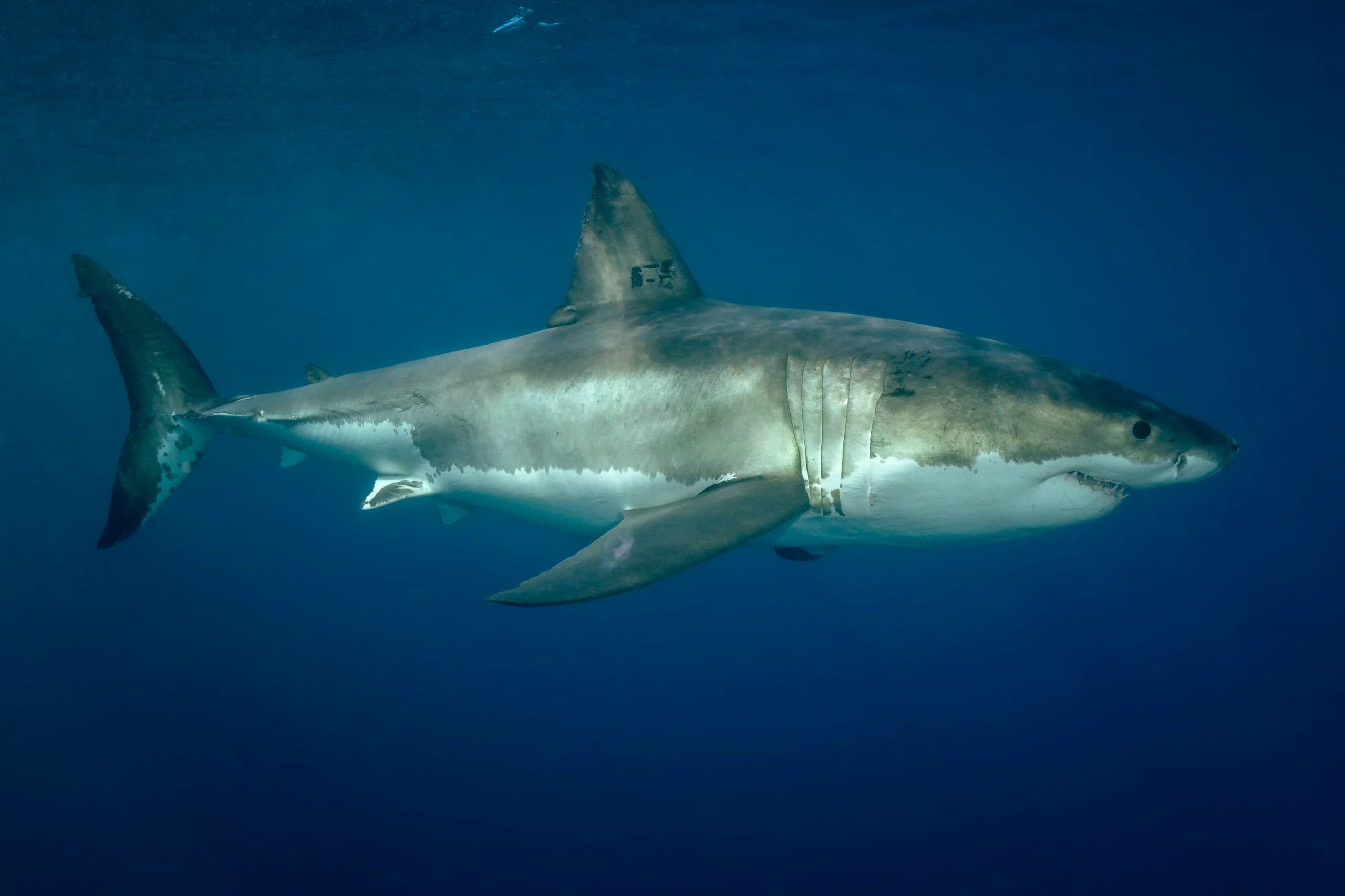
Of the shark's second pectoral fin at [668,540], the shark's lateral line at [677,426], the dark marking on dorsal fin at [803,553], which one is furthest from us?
the dark marking on dorsal fin at [803,553]

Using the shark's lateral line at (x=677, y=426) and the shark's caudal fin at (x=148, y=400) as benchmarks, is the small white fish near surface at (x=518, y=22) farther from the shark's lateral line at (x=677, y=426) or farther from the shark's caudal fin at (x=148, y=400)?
the shark's lateral line at (x=677, y=426)

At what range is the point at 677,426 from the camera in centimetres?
400

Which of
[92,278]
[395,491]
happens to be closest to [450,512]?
[395,491]

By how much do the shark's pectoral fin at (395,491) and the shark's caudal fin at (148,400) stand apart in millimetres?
2143

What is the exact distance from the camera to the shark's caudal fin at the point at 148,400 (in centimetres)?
567

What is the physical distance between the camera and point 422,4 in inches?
589

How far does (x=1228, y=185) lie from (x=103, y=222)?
202 ft

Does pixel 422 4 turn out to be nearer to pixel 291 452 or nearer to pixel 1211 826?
pixel 291 452

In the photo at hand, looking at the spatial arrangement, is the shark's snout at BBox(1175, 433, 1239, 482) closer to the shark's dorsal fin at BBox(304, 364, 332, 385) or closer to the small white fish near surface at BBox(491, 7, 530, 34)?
the shark's dorsal fin at BBox(304, 364, 332, 385)

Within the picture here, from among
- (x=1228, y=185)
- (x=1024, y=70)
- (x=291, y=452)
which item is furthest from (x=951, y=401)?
(x=1228, y=185)

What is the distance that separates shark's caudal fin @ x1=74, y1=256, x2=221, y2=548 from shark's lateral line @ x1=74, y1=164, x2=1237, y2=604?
0.6 inches

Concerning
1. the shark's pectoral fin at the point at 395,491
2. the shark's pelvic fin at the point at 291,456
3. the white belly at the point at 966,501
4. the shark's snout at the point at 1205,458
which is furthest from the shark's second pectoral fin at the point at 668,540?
the shark's pelvic fin at the point at 291,456

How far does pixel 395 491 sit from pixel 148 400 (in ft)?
8.78

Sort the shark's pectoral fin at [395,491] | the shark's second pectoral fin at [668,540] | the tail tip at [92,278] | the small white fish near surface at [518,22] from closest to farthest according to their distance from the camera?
the shark's second pectoral fin at [668,540] < the shark's pectoral fin at [395,491] < the tail tip at [92,278] < the small white fish near surface at [518,22]
